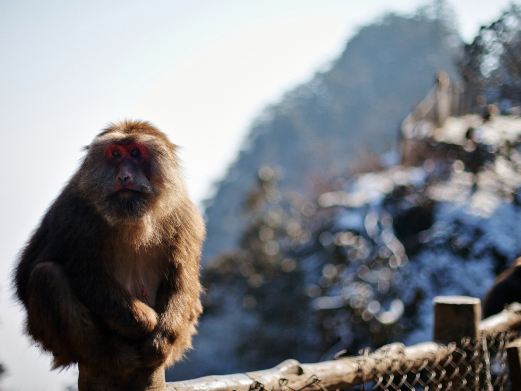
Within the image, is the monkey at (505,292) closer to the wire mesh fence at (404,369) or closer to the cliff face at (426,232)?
the wire mesh fence at (404,369)

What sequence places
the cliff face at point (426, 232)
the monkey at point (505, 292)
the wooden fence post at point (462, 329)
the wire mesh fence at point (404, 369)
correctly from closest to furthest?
the wire mesh fence at point (404, 369)
the wooden fence post at point (462, 329)
the monkey at point (505, 292)
the cliff face at point (426, 232)

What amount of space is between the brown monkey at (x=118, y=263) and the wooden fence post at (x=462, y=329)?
41.1 inches

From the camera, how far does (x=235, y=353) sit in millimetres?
11516

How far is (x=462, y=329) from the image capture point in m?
2.64

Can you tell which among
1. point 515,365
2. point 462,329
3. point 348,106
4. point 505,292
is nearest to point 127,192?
point 462,329

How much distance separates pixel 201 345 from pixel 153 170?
10859 mm

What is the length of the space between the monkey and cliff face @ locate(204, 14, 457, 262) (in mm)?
25894

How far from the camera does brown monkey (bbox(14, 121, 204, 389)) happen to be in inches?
77.7

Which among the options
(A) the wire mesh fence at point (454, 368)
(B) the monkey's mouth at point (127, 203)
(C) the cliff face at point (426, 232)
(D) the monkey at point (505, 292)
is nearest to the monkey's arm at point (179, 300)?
(B) the monkey's mouth at point (127, 203)

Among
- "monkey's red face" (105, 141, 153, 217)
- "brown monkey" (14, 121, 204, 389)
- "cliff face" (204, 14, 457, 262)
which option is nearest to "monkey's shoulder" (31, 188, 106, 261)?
"brown monkey" (14, 121, 204, 389)

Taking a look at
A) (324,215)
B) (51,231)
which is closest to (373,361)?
(51,231)

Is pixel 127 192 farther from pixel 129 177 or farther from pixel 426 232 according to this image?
pixel 426 232

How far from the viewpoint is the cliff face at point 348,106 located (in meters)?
32.8

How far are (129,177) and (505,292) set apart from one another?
3107mm
